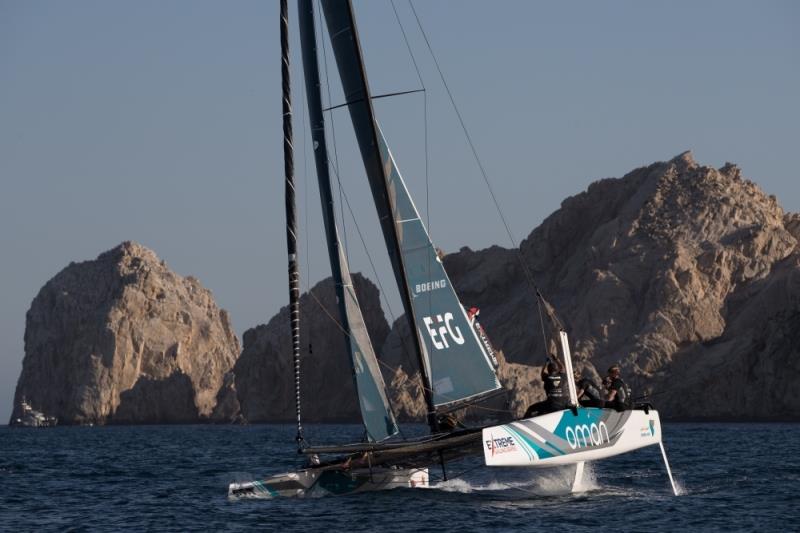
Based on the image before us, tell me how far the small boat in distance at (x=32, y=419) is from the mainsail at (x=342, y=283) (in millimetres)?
124981

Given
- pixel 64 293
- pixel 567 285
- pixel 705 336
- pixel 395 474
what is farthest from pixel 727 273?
pixel 64 293

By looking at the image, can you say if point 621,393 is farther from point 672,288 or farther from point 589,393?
point 672,288

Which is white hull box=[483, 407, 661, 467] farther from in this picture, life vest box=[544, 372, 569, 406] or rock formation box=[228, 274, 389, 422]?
rock formation box=[228, 274, 389, 422]

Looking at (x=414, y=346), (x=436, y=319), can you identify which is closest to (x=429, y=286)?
(x=436, y=319)

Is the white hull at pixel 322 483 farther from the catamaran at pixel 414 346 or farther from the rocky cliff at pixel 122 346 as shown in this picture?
the rocky cliff at pixel 122 346

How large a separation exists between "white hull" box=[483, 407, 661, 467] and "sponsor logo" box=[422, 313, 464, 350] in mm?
Answer: 2738

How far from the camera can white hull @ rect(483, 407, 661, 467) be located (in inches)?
945

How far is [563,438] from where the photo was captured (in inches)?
981

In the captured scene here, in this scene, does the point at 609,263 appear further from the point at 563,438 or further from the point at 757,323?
the point at 563,438

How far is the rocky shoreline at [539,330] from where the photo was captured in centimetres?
8775

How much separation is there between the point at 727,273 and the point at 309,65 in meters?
77.6

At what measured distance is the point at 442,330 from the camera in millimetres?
26422

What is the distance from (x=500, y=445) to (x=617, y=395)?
3941mm

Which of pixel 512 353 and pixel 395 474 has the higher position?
pixel 512 353
